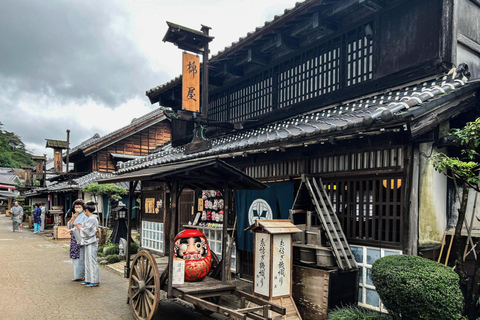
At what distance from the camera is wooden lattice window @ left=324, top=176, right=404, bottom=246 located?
7.08 m

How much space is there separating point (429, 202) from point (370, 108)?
2257 millimetres

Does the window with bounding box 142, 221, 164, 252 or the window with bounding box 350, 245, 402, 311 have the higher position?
the window with bounding box 350, 245, 402, 311

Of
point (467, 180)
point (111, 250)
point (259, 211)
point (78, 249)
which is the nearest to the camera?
point (467, 180)

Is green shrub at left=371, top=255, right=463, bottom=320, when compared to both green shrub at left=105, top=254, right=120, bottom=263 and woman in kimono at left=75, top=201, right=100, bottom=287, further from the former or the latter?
green shrub at left=105, top=254, right=120, bottom=263

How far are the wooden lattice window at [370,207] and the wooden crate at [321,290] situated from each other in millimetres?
952

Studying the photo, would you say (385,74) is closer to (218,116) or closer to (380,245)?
(380,245)

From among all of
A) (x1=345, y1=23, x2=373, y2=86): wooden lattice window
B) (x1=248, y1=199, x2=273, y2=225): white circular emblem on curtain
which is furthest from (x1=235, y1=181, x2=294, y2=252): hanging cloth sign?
(x1=345, y1=23, x2=373, y2=86): wooden lattice window

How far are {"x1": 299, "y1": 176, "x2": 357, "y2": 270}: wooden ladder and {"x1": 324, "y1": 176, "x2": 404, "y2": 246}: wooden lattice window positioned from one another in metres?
0.23

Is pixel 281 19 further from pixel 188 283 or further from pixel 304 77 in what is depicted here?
pixel 188 283

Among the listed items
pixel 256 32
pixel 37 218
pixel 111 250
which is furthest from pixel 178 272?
pixel 37 218

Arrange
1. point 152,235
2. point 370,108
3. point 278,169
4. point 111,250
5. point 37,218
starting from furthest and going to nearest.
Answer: point 37,218 → point 152,235 → point 111,250 → point 278,169 → point 370,108

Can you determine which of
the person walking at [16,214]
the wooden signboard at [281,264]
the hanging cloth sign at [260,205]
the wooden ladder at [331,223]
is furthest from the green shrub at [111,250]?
the person walking at [16,214]

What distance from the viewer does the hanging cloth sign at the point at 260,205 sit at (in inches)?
355

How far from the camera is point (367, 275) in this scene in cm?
742
